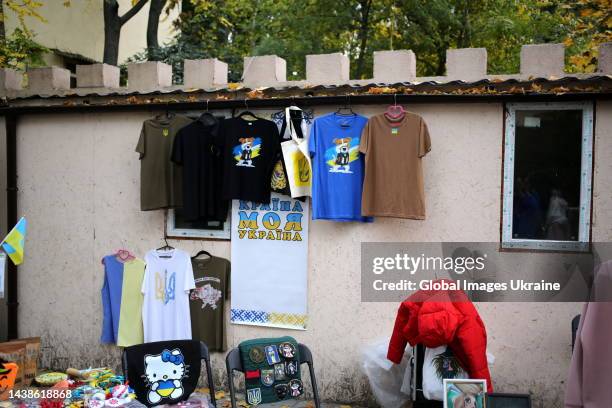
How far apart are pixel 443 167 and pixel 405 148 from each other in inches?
17.8

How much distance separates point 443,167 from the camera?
5.95 meters

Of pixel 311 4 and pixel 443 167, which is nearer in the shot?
pixel 443 167

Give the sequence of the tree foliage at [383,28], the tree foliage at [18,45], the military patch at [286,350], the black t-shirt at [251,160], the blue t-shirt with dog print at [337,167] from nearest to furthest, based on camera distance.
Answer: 1. the military patch at [286,350]
2. the blue t-shirt with dog print at [337,167]
3. the black t-shirt at [251,160]
4. the tree foliage at [18,45]
5. the tree foliage at [383,28]

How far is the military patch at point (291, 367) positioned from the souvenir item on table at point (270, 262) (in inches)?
40.8

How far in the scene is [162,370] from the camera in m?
5.02

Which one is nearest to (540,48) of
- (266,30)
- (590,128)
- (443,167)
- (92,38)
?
(590,128)

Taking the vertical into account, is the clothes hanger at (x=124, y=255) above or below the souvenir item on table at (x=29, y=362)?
above

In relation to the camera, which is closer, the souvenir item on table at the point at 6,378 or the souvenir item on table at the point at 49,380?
the souvenir item on table at the point at 6,378

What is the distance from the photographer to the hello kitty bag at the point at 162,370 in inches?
194

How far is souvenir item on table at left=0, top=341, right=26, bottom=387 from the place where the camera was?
5.55 meters

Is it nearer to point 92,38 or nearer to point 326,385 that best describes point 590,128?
point 326,385

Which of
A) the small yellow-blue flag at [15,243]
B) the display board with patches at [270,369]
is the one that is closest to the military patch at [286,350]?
the display board with patches at [270,369]

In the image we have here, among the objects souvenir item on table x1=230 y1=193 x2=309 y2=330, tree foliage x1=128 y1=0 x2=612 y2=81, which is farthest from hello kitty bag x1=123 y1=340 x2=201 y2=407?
tree foliage x1=128 y1=0 x2=612 y2=81

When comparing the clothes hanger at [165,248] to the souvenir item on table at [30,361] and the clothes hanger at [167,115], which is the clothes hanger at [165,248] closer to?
the clothes hanger at [167,115]
